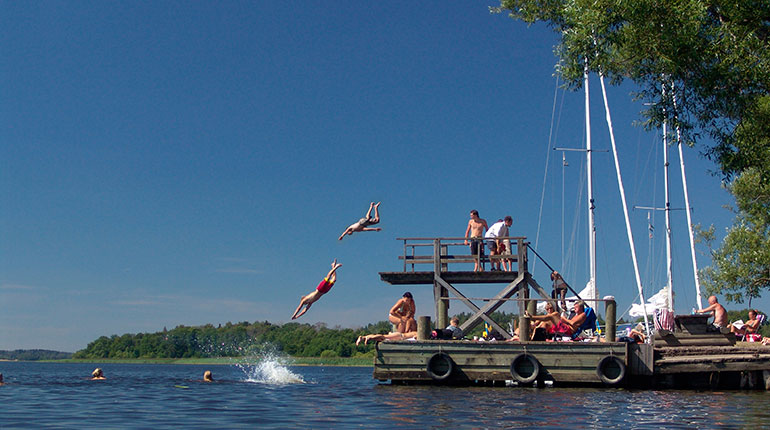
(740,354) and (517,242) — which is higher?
(517,242)

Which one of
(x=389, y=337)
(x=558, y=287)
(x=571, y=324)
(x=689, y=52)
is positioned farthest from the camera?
(x=558, y=287)

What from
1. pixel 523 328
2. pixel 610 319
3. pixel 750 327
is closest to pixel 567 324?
pixel 610 319

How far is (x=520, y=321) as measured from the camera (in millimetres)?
21000

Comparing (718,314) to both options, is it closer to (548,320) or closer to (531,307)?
(548,320)

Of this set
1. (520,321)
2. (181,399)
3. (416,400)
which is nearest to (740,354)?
(520,321)

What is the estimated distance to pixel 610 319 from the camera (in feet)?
68.7

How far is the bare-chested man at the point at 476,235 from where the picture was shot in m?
24.1

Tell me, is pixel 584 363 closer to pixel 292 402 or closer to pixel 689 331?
pixel 689 331

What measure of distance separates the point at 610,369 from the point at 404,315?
19.5 feet

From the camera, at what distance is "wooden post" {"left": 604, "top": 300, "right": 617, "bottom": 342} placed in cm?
2086

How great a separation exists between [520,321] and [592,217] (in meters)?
17.3

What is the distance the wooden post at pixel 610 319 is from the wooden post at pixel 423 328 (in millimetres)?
4750

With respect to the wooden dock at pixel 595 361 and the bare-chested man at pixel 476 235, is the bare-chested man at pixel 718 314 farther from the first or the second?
the bare-chested man at pixel 476 235

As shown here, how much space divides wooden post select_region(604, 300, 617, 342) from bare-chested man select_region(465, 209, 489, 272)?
4.28 metres
